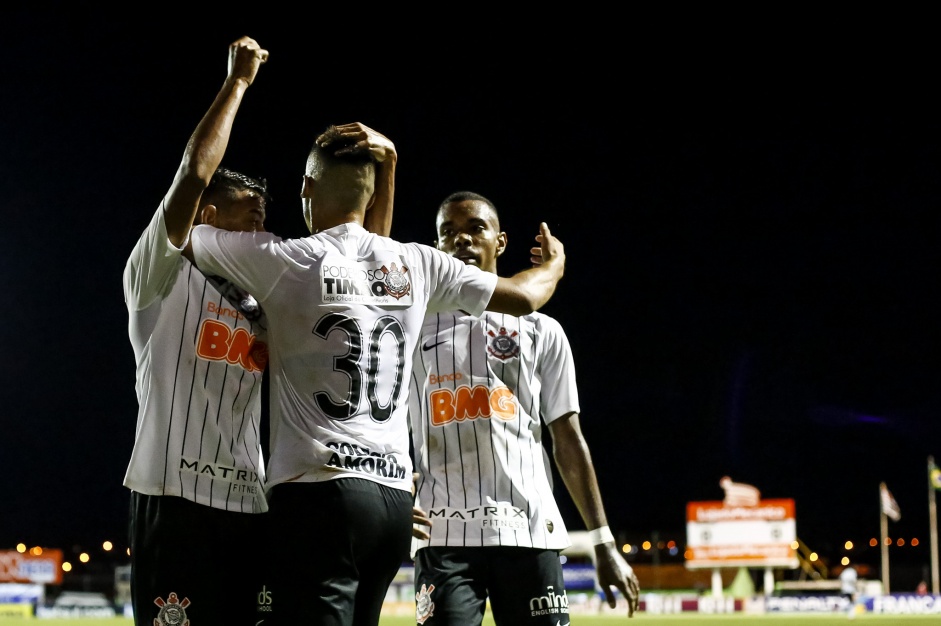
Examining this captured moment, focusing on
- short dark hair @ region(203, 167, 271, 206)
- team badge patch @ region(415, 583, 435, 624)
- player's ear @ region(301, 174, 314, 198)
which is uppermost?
short dark hair @ region(203, 167, 271, 206)

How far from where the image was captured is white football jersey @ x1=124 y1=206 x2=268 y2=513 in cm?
377

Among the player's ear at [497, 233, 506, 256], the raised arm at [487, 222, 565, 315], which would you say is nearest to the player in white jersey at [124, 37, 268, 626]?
the raised arm at [487, 222, 565, 315]

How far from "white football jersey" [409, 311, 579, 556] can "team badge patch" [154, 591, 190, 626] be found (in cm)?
159

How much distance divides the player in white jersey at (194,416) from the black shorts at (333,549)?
45 cm

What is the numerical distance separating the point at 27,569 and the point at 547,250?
47.8 meters

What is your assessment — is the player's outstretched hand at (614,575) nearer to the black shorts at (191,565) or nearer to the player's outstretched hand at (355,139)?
the black shorts at (191,565)

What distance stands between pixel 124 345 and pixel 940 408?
5665cm

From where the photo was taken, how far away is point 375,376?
3.54 m

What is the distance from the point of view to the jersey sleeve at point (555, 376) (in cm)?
543

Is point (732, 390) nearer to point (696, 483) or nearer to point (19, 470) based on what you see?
point (696, 483)

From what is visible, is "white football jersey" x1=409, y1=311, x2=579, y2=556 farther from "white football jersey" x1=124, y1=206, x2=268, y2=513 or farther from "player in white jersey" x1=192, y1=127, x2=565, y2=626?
"player in white jersey" x1=192, y1=127, x2=565, y2=626

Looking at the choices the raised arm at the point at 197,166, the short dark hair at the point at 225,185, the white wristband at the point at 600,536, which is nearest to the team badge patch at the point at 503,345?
the white wristband at the point at 600,536

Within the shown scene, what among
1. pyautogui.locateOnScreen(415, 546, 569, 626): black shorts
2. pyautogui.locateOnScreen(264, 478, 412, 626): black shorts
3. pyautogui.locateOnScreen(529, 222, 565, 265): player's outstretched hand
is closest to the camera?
pyautogui.locateOnScreen(264, 478, 412, 626): black shorts

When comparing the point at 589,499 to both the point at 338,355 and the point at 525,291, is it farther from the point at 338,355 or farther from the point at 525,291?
the point at 338,355
